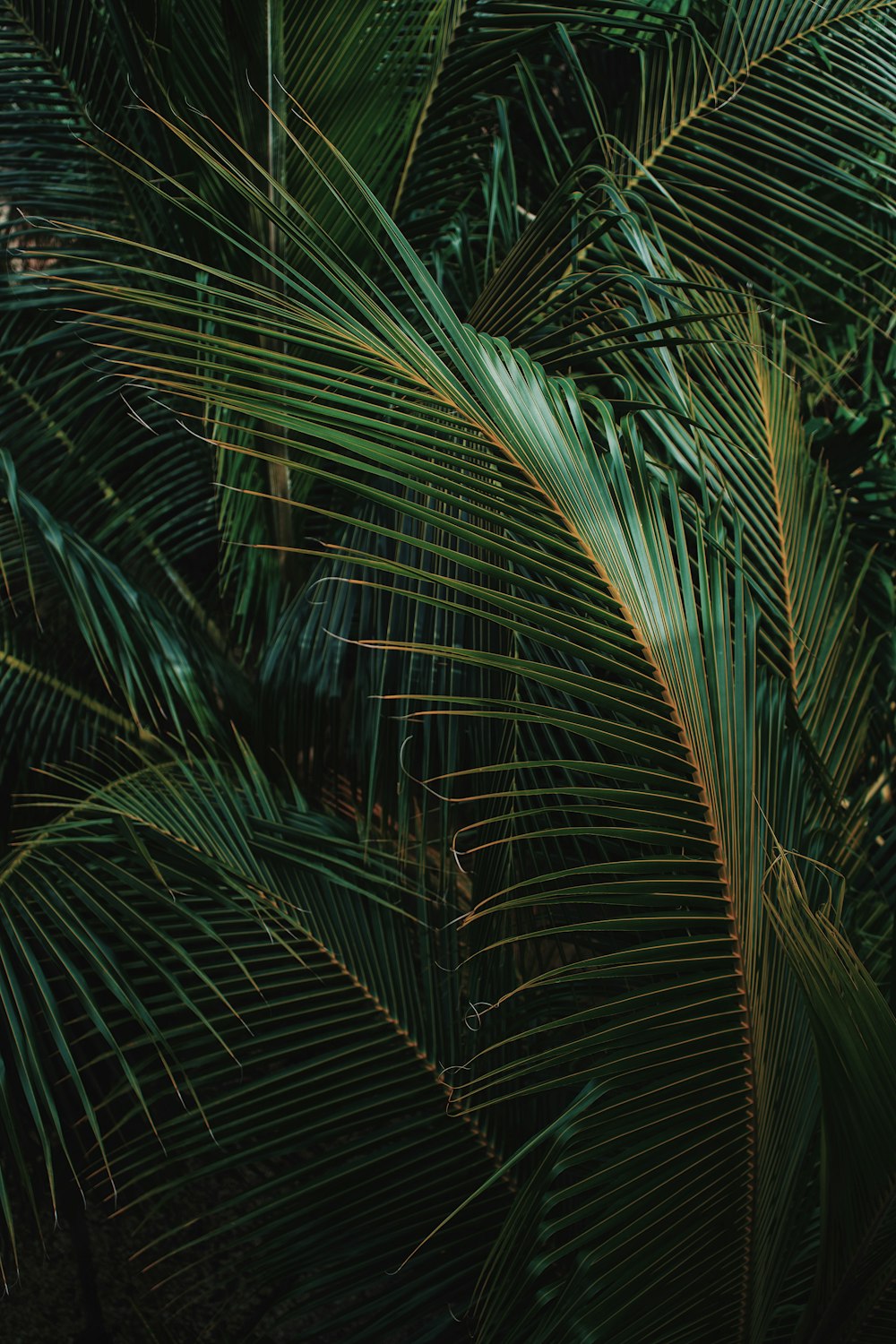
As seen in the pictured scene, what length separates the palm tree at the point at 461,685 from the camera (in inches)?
29.1

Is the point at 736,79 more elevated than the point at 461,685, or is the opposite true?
the point at 736,79

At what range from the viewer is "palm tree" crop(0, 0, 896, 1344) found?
74 centimetres

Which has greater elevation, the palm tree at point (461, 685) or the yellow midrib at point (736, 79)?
the yellow midrib at point (736, 79)

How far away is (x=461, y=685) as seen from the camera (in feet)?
4.02

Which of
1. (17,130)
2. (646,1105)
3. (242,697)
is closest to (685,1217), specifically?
(646,1105)

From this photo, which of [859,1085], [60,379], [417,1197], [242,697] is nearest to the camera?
[859,1085]

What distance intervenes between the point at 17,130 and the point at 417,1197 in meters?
1.53

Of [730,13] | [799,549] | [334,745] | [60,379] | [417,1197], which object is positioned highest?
[730,13]

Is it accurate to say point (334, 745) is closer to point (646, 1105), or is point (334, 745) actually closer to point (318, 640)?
point (318, 640)

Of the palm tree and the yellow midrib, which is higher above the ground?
the yellow midrib

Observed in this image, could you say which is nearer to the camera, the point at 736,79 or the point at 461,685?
the point at 461,685

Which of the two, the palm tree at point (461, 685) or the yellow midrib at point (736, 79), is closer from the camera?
the palm tree at point (461, 685)

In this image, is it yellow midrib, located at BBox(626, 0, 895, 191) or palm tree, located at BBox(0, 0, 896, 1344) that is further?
yellow midrib, located at BBox(626, 0, 895, 191)

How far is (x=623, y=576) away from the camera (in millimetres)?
739
